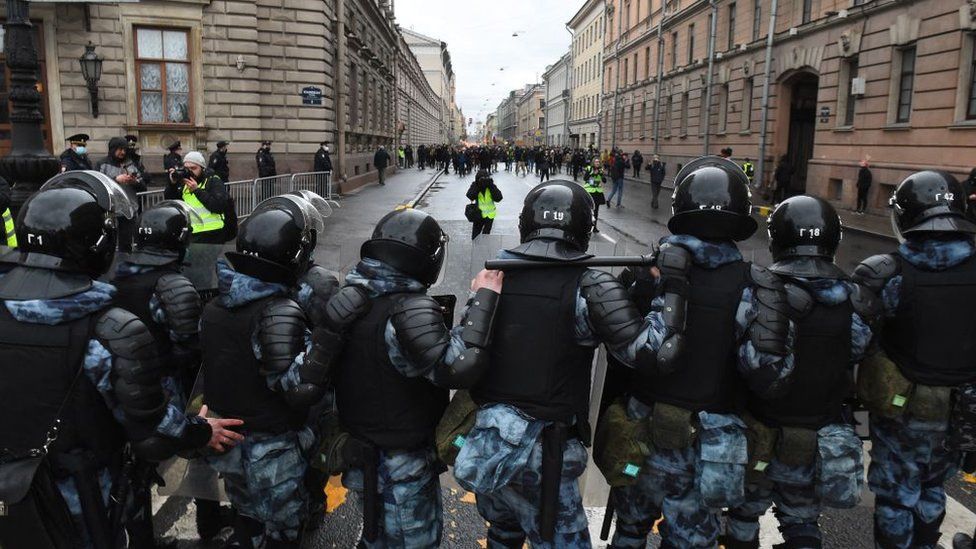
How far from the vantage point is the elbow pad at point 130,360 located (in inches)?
92.9

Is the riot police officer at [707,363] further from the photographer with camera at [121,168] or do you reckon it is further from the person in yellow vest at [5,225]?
the photographer with camera at [121,168]

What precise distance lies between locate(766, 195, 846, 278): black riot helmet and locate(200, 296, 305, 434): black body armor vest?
2.32 m

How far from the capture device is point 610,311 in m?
2.50

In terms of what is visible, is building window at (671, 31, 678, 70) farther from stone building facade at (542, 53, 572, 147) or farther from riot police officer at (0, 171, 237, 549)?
stone building facade at (542, 53, 572, 147)

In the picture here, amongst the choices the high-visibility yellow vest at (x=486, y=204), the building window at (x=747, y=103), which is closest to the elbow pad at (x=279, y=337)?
the high-visibility yellow vest at (x=486, y=204)

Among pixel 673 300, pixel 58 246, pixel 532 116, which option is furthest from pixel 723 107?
pixel 532 116

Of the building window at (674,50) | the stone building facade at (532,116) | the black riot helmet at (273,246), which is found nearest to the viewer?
the black riot helmet at (273,246)

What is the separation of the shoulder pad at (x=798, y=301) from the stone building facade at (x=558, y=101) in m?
79.5

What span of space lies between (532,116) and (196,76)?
4455 inches

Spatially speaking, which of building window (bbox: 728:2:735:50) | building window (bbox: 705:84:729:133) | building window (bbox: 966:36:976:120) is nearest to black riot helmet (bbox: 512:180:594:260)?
building window (bbox: 966:36:976:120)

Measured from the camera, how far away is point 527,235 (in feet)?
9.35

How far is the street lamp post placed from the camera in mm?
7090

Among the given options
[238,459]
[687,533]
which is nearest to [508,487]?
[687,533]

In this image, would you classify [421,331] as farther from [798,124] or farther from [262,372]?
[798,124]
